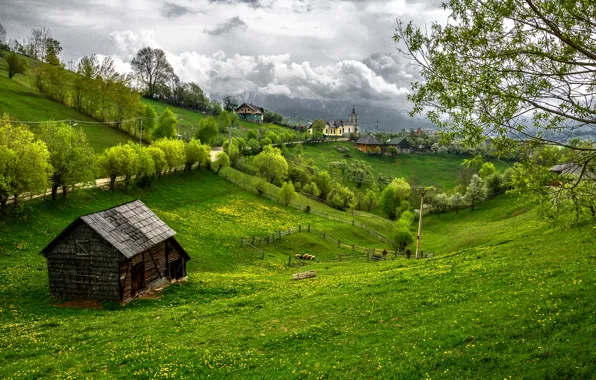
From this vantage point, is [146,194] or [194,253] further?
[146,194]

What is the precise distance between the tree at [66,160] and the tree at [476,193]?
81.7 m

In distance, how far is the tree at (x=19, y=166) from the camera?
3928cm

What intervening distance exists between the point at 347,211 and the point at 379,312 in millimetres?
78109

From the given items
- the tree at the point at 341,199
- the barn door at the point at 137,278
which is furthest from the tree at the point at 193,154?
the barn door at the point at 137,278

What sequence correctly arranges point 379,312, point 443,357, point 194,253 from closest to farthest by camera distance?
point 443,357
point 379,312
point 194,253

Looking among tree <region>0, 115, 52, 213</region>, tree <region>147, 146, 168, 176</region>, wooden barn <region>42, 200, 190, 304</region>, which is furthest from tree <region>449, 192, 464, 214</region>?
tree <region>0, 115, 52, 213</region>

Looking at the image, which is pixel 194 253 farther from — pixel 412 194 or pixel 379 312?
pixel 412 194

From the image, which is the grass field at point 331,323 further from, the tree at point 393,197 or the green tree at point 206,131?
the green tree at point 206,131

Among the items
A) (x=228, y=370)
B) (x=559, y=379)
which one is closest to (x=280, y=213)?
(x=228, y=370)

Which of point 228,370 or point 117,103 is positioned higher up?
point 117,103

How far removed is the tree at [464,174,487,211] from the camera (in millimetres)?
96000

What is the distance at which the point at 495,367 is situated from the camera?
13.9m

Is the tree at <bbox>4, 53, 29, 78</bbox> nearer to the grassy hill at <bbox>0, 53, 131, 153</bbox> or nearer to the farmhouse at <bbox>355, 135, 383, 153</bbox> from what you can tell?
the grassy hill at <bbox>0, 53, 131, 153</bbox>

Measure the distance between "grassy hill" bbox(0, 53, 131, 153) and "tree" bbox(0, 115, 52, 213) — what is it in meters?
36.8
